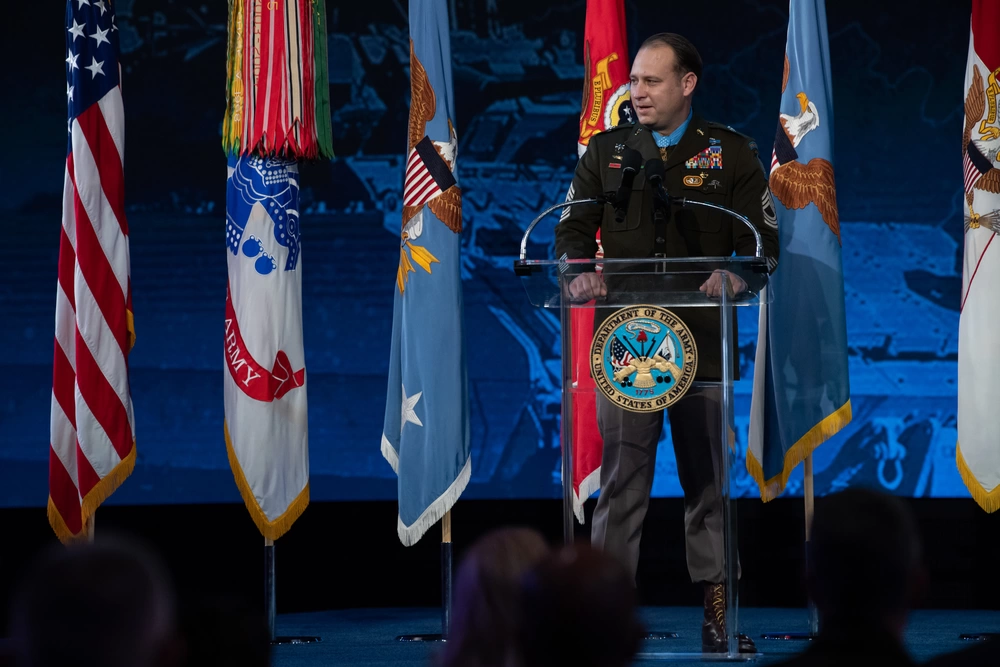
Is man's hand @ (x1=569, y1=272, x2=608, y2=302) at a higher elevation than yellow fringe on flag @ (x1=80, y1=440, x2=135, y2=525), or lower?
higher

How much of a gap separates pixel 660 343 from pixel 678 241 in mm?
486

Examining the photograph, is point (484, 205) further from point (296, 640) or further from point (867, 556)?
point (867, 556)

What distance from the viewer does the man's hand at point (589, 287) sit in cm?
312

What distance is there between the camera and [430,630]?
4.73 metres

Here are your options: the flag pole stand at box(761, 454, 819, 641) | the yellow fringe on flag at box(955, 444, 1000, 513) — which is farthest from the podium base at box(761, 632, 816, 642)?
the yellow fringe on flag at box(955, 444, 1000, 513)

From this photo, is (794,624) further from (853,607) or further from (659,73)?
(853,607)

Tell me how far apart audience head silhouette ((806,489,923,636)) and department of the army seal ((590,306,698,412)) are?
1.72 m

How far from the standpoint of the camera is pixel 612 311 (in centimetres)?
310

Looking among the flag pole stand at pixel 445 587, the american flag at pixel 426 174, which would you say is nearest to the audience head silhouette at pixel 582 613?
the flag pole stand at pixel 445 587

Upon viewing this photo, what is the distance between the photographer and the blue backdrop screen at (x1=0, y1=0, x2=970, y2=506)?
6.14m

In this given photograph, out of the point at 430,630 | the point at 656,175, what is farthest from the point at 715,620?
the point at 430,630

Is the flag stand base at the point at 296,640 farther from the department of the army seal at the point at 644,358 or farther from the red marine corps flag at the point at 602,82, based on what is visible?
the department of the army seal at the point at 644,358

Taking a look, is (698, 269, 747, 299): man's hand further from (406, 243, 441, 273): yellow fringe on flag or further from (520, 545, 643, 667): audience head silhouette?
(520, 545, 643, 667): audience head silhouette

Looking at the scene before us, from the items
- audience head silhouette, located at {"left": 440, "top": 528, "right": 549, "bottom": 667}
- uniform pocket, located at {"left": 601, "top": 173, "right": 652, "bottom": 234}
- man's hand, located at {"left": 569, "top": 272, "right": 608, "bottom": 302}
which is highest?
uniform pocket, located at {"left": 601, "top": 173, "right": 652, "bottom": 234}
